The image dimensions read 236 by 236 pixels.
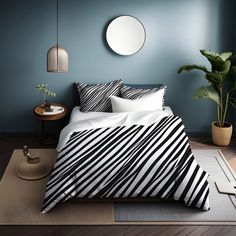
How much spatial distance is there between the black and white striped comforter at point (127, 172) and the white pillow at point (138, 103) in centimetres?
120

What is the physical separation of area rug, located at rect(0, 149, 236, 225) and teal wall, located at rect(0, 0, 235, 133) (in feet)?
6.08

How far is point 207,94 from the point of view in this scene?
5.16 metres

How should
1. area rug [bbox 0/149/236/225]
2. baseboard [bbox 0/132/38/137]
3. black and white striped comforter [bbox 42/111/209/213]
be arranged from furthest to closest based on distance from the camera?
1. baseboard [bbox 0/132/38/137]
2. black and white striped comforter [bbox 42/111/209/213]
3. area rug [bbox 0/149/236/225]

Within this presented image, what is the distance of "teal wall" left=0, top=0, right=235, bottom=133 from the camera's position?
543 cm

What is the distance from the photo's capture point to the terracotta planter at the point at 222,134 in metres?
5.33

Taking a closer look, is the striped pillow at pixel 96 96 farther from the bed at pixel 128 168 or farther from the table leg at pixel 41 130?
the bed at pixel 128 168

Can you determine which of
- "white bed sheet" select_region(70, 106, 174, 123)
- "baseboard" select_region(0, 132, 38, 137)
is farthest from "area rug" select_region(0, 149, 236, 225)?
"baseboard" select_region(0, 132, 38, 137)

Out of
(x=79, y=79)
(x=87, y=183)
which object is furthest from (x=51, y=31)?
(x=87, y=183)

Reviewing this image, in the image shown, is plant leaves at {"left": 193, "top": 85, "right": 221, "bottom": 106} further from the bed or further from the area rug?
the area rug

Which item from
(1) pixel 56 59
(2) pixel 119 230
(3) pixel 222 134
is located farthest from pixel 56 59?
(2) pixel 119 230

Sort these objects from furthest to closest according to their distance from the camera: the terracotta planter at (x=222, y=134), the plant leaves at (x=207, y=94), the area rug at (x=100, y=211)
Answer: the terracotta planter at (x=222, y=134), the plant leaves at (x=207, y=94), the area rug at (x=100, y=211)

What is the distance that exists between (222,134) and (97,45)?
2062 mm

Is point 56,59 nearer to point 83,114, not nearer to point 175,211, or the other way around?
point 83,114

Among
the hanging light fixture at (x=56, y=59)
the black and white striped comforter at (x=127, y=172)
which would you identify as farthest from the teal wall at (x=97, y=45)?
the black and white striped comforter at (x=127, y=172)
